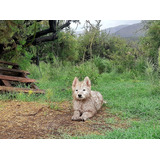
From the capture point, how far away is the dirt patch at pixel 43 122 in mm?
3705

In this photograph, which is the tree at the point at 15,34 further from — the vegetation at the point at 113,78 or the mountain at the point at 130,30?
the mountain at the point at 130,30

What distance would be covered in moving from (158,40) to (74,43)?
6.25 m

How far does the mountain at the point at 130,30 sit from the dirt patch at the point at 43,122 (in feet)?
35.8

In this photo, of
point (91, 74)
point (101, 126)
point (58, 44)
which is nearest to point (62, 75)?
point (91, 74)

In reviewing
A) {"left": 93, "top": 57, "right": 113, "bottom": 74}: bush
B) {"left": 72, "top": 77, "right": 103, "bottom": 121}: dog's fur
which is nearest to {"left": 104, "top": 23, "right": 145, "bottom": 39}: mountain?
{"left": 93, "top": 57, "right": 113, "bottom": 74}: bush

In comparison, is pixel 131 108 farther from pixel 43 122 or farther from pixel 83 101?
pixel 43 122

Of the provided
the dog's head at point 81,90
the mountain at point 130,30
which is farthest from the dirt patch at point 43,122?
the mountain at point 130,30

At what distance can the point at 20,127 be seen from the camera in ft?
13.1

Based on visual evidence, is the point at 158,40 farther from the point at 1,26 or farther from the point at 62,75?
the point at 1,26

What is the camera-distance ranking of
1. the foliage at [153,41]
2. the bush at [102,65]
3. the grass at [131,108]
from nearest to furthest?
the grass at [131,108] → the foliage at [153,41] → the bush at [102,65]

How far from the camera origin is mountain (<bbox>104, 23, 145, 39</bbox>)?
1500 centimetres

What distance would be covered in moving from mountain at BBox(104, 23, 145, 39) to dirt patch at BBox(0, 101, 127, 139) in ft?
35.8

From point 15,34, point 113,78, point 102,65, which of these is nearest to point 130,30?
point 102,65

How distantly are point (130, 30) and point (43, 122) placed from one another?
15396 mm
